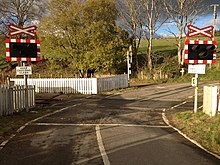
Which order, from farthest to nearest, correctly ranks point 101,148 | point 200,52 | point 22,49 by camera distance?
1. point 22,49
2. point 200,52
3. point 101,148

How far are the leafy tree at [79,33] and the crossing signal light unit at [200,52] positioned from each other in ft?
50.3

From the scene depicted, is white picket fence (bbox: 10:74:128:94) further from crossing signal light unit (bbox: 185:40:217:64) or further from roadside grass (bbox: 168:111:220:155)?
crossing signal light unit (bbox: 185:40:217:64)

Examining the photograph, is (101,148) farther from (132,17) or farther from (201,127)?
(132,17)

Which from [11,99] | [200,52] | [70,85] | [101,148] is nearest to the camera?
[101,148]

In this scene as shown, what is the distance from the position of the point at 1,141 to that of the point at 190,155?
5.03 metres

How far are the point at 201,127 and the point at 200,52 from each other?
11.2 ft

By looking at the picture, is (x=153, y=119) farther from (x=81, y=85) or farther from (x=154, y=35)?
(x=154, y=35)

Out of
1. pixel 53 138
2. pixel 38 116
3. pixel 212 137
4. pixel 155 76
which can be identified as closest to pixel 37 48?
pixel 38 116

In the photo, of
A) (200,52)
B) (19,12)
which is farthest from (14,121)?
(19,12)

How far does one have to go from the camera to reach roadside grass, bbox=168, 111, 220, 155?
23.5 ft

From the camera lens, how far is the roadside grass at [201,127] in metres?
7.15

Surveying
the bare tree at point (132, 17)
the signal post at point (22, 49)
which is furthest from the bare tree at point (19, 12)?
the signal post at point (22, 49)

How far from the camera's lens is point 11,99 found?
36.9 ft

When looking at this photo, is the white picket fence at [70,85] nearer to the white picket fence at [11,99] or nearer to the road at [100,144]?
the white picket fence at [11,99]
